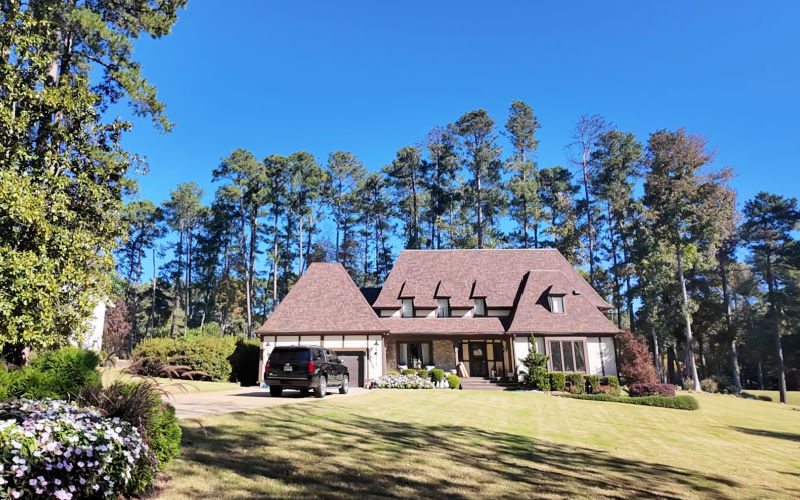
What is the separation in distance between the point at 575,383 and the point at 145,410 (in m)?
23.5

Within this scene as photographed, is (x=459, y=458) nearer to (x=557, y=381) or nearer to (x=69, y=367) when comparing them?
(x=69, y=367)

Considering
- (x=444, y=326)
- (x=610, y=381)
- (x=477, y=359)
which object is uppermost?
(x=444, y=326)

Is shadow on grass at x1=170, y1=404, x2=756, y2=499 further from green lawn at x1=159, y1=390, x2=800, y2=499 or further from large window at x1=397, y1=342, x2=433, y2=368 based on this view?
large window at x1=397, y1=342, x2=433, y2=368

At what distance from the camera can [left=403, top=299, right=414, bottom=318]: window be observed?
30.4m

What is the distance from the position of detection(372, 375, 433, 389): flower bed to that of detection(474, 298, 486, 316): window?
798 cm

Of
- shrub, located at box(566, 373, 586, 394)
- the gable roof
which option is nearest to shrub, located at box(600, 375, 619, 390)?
shrub, located at box(566, 373, 586, 394)

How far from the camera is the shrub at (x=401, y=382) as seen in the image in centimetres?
2361

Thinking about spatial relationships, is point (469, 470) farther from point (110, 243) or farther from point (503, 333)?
point (503, 333)

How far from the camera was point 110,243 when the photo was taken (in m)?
10.3

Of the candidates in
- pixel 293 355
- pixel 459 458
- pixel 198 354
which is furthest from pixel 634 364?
pixel 198 354

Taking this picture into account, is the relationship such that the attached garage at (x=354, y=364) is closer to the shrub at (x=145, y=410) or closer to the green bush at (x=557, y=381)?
the green bush at (x=557, y=381)

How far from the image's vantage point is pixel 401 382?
23750mm

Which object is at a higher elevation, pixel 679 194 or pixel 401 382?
pixel 679 194

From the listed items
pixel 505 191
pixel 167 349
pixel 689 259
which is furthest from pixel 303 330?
pixel 689 259
